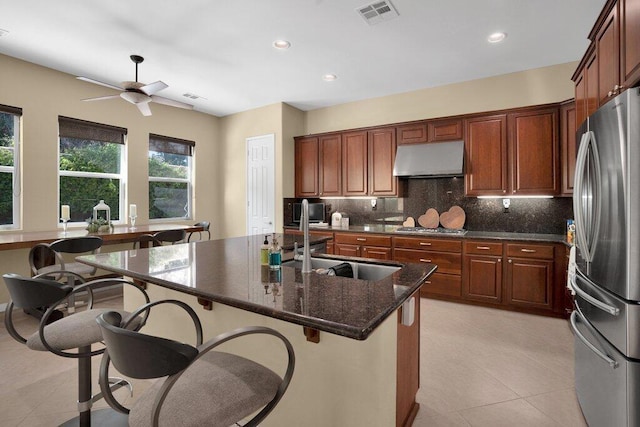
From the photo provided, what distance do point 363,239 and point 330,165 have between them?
1444 mm

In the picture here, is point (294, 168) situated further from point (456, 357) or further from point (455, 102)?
point (456, 357)

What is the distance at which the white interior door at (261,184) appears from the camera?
5.73 meters

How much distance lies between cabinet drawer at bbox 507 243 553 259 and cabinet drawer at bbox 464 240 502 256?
0.11m

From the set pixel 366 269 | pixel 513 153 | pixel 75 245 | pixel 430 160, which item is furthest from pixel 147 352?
pixel 513 153

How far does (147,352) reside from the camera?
859 millimetres

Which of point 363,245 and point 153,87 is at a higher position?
point 153,87

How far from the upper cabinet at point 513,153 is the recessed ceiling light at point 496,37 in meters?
0.98

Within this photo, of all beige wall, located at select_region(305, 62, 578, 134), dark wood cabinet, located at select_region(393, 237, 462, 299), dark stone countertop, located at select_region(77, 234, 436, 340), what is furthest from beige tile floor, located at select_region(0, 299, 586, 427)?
beige wall, located at select_region(305, 62, 578, 134)

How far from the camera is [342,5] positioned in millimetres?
2844

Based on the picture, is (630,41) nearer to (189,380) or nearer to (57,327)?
(189,380)

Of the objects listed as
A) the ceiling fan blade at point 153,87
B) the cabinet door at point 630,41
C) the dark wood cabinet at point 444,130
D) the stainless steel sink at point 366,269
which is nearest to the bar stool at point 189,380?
the stainless steel sink at point 366,269

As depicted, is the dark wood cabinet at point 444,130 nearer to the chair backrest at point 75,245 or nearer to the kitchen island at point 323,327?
the kitchen island at point 323,327

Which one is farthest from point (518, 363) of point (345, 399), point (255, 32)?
point (255, 32)

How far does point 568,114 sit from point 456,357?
297cm
